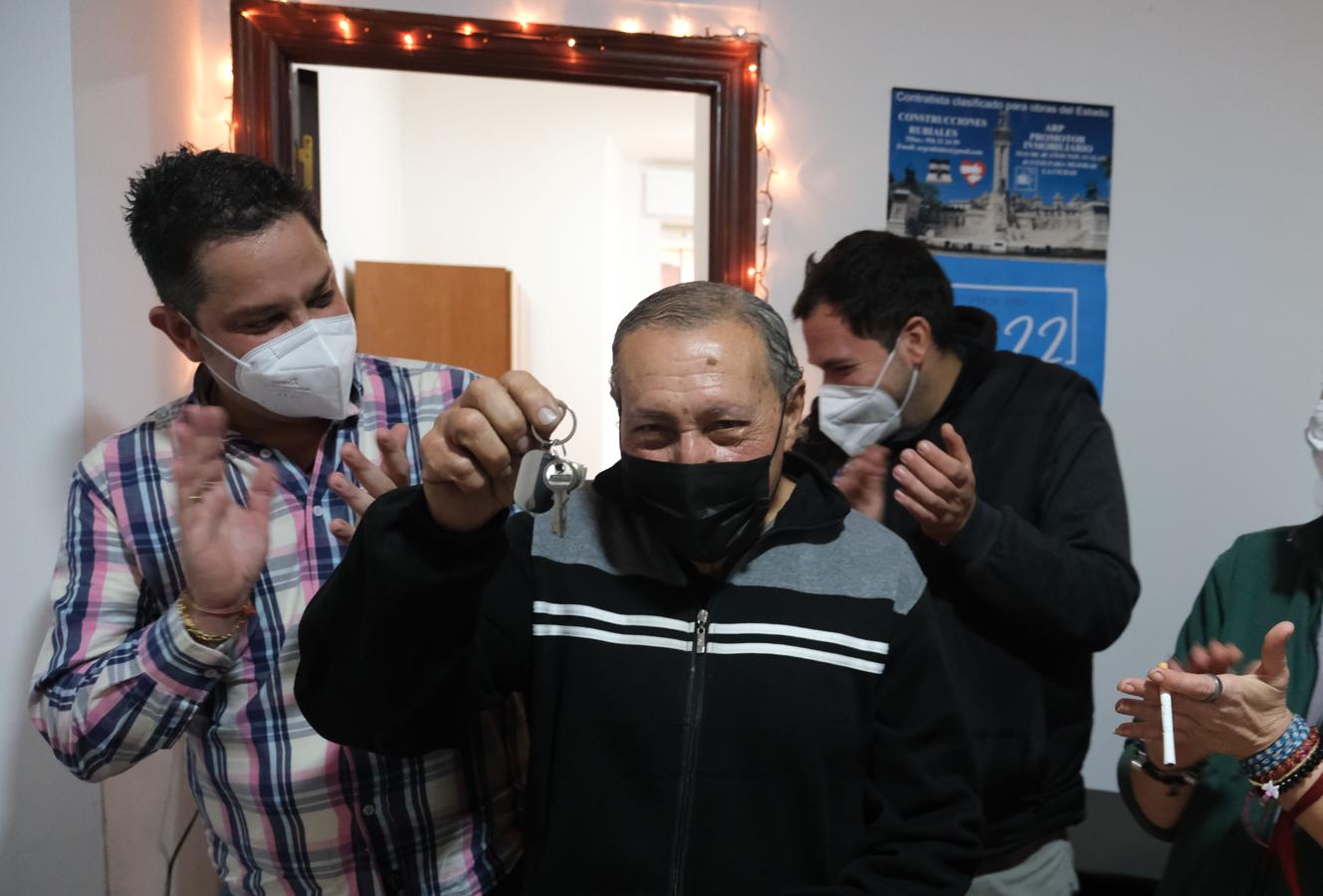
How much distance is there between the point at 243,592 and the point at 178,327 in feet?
1.48

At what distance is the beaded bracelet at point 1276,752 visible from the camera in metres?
1.07

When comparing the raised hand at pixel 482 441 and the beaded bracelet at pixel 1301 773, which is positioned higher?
the raised hand at pixel 482 441

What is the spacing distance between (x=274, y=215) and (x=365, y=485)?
0.41 metres

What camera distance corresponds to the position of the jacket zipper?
1.02 meters

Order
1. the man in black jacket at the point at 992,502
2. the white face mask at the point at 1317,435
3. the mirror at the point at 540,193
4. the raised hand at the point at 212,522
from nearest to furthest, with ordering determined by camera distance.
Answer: the raised hand at the point at 212,522
the white face mask at the point at 1317,435
the man in black jacket at the point at 992,502
the mirror at the point at 540,193

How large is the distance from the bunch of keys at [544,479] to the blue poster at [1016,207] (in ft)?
6.55

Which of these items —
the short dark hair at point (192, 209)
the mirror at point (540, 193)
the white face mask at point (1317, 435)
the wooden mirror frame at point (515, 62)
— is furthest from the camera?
the mirror at point (540, 193)

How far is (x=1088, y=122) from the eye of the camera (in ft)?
8.65

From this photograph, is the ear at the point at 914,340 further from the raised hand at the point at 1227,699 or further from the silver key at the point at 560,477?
the silver key at the point at 560,477

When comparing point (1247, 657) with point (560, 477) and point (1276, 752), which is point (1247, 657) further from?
point (560, 477)

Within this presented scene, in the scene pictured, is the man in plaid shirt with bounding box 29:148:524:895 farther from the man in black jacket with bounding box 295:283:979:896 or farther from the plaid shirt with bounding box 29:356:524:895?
the man in black jacket with bounding box 295:283:979:896

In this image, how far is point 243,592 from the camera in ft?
3.67

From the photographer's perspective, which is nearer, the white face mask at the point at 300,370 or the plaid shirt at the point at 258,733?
the plaid shirt at the point at 258,733

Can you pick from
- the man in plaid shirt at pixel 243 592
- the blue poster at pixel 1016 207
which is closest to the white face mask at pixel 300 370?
the man in plaid shirt at pixel 243 592
